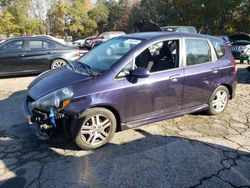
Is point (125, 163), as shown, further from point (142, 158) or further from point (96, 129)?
point (96, 129)

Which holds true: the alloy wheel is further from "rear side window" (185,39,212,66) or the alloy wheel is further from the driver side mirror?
"rear side window" (185,39,212,66)

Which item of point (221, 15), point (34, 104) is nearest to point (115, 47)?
point (34, 104)

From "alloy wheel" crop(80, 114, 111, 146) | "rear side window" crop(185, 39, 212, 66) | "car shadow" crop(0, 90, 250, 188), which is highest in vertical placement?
"rear side window" crop(185, 39, 212, 66)

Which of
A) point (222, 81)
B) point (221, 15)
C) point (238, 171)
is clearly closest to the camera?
point (238, 171)

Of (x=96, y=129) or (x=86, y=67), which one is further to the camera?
(x=86, y=67)

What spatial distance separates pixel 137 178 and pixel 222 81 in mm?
2894

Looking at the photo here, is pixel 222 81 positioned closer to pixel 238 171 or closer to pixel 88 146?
pixel 238 171

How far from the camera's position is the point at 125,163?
11.3 feet

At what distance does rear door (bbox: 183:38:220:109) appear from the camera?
453 cm

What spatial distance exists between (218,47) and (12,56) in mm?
6429

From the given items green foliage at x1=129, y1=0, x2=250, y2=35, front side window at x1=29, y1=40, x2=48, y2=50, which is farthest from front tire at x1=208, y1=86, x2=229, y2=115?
green foliage at x1=129, y1=0, x2=250, y2=35

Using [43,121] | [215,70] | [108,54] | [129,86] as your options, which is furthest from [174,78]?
[43,121]

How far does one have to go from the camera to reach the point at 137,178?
3127 mm

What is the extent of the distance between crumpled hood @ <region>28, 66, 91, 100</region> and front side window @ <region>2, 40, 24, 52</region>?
4.91 metres
